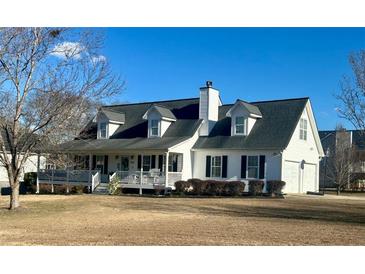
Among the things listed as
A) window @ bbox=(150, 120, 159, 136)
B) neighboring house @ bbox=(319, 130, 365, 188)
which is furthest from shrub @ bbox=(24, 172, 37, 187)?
neighboring house @ bbox=(319, 130, 365, 188)

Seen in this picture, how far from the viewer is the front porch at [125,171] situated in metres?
30.1

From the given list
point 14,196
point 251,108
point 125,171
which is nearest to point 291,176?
point 251,108

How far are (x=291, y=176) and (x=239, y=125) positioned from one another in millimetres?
4697

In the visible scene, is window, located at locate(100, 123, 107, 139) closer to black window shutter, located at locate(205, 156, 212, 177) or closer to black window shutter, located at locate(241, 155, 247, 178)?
black window shutter, located at locate(205, 156, 212, 177)

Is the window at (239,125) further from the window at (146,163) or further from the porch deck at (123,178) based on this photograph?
the window at (146,163)

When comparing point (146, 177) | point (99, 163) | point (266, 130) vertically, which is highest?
point (266, 130)

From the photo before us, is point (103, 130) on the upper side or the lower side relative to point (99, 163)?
upper

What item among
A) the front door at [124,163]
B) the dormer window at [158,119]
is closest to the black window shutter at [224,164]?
the dormer window at [158,119]

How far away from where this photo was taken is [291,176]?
30000 millimetres

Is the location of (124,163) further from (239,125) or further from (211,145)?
(239,125)

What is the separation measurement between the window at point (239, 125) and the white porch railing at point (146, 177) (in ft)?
15.7

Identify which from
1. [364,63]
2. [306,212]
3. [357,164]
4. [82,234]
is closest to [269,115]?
Result: [364,63]

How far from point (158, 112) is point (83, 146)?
6143 millimetres
